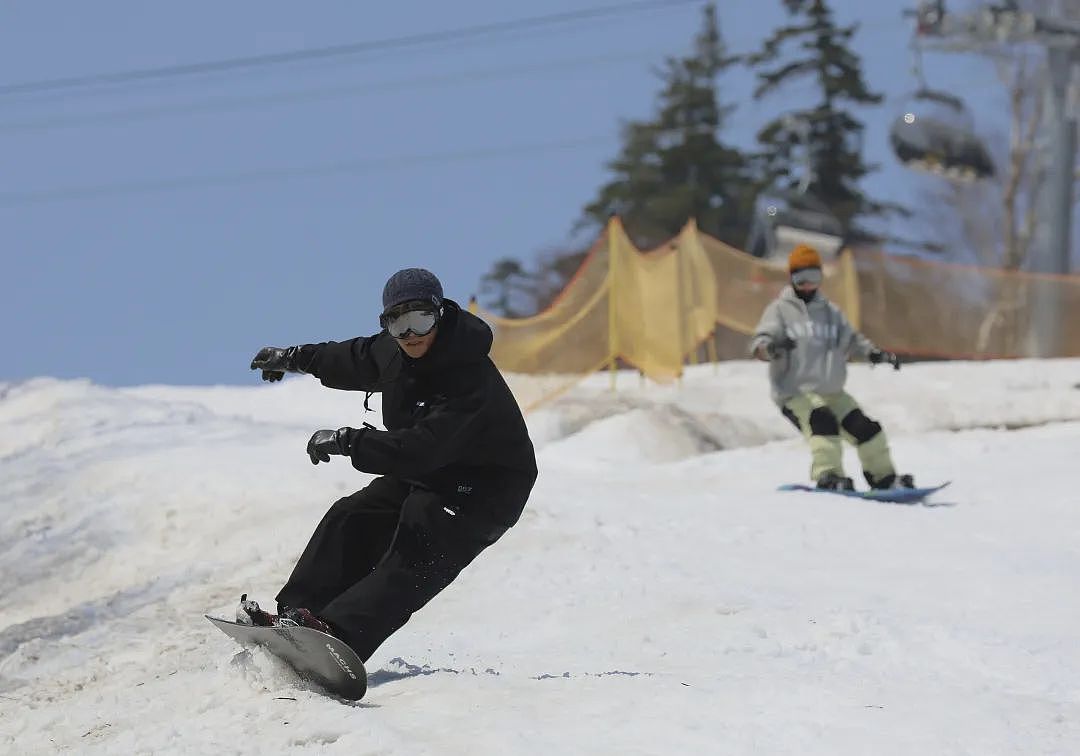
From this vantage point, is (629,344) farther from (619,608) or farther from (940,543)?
(619,608)

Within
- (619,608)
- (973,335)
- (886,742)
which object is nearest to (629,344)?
(973,335)

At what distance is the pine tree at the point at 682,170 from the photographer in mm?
46188

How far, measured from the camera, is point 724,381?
1995 centimetres

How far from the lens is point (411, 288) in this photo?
5.23m

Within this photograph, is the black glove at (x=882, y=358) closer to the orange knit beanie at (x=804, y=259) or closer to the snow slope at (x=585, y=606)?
the orange knit beanie at (x=804, y=259)

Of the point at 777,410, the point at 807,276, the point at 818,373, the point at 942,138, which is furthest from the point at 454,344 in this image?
the point at 942,138

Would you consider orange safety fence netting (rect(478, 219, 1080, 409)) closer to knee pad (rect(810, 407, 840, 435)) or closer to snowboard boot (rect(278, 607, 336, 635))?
knee pad (rect(810, 407, 840, 435))

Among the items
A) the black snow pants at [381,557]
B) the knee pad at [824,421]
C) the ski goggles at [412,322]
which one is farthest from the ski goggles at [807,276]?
the ski goggles at [412,322]

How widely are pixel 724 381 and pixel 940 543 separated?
10577mm

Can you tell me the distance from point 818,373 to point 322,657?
22.1 feet

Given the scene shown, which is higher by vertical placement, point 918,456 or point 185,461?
point 185,461

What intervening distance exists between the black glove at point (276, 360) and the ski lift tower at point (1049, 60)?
20538 millimetres

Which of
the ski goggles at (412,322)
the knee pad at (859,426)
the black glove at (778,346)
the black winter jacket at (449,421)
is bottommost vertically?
the knee pad at (859,426)

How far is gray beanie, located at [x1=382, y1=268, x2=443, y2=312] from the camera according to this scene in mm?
5219
